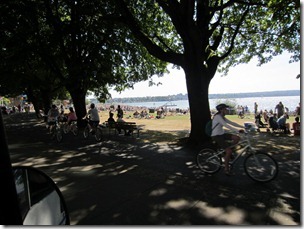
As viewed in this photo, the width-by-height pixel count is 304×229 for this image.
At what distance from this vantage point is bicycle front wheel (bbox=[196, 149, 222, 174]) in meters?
6.95

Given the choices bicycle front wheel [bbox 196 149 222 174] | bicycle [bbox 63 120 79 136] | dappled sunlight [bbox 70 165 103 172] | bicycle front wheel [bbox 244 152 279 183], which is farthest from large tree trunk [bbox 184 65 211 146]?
bicycle [bbox 63 120 79 136]

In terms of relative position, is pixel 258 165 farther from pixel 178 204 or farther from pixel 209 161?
pixel 178 204

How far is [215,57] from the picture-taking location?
1252 centimetres

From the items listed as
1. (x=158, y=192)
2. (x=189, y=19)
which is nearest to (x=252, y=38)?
(x=189, y=19)

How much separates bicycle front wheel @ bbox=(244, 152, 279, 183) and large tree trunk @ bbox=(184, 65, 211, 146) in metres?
4.73

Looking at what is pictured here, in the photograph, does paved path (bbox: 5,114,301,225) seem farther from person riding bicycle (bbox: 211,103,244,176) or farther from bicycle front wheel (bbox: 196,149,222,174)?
person riding bicycle (bbox: 211,103,244,176)

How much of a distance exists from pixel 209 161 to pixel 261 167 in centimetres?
134

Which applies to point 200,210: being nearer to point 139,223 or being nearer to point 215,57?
point 139,223

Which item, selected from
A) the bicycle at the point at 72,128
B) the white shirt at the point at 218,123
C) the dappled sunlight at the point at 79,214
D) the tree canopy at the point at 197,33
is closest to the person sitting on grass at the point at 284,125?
the tree canopy at the point at 197,33

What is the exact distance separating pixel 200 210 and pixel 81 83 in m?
15.5

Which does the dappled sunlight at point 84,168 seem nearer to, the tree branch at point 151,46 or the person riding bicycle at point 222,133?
the person riding bicycle at point 222,133

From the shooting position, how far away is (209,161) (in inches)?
278

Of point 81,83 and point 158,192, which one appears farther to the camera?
point 81,83

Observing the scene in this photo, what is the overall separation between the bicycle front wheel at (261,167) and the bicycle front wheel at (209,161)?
0.79m
